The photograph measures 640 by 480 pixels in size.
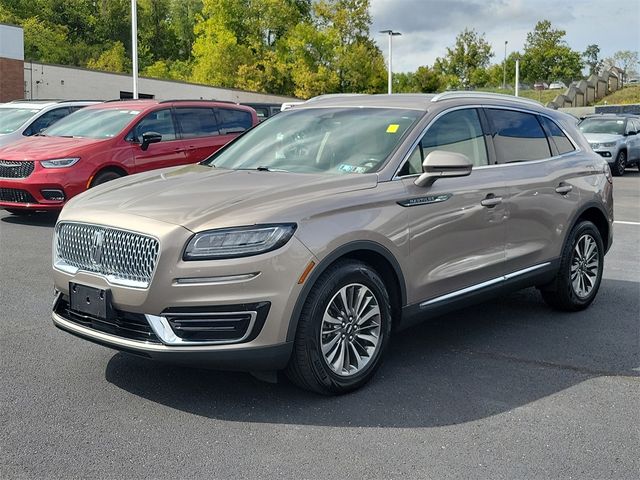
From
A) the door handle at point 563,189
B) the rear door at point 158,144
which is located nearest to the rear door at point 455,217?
the door handle at point 563,189

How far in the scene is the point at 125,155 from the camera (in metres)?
10.7

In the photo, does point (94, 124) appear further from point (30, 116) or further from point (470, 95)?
point (470, 95)

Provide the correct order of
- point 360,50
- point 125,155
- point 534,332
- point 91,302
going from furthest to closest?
point 360,50
point 125,155
point 534,332
point 91,302

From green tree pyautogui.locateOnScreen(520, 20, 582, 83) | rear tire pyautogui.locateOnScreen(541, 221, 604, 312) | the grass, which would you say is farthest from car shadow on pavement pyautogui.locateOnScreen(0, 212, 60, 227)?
green tree pyautogui.locateOnScreen(520, 20, 582, 83)

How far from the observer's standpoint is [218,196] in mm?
4086

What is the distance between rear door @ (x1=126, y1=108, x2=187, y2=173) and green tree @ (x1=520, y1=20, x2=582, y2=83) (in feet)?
236

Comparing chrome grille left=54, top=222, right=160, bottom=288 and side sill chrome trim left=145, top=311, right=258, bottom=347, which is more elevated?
chrome grille left=54, top=222, right=160, bottom=288

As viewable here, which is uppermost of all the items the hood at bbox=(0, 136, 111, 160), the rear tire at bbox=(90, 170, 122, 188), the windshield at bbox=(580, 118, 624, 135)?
the windshield at bbox=(580, 118, 624, 135)

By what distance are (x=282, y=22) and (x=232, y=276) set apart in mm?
59929

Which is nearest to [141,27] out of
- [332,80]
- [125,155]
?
[332,80]

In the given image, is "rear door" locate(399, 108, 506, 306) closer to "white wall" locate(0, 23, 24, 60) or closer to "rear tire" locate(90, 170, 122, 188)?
"rear tire" locate(90, 170, 122, 188)

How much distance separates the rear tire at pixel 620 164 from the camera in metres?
21.2

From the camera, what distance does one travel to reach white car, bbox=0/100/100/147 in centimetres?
1368

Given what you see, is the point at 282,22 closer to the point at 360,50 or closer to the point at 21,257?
the point at 360,50
